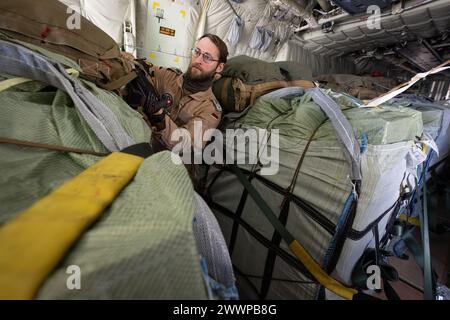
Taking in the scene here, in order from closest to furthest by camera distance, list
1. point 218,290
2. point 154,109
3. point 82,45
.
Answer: point 218,290
point 82,45
point 154,109

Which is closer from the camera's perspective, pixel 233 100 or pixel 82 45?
pixel 82 45

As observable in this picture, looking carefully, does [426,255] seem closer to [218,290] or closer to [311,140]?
[311,140]

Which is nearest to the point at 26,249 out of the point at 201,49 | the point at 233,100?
the point at 233,100

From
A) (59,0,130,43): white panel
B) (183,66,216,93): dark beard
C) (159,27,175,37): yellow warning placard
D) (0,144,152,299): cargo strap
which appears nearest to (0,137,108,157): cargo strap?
(0,144,152,299): cargo strap

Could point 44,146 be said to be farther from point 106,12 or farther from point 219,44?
point 106,12

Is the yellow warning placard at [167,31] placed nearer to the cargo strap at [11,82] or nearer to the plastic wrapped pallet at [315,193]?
the plastic wrapped pallet at [315,193]

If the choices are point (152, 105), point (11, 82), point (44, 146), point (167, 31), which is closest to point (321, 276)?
point (44, 146)

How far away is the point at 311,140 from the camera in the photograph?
107 cm

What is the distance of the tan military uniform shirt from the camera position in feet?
5.09

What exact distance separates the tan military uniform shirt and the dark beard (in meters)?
0.04

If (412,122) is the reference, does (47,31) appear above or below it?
above

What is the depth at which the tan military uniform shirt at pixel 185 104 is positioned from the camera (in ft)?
5.09

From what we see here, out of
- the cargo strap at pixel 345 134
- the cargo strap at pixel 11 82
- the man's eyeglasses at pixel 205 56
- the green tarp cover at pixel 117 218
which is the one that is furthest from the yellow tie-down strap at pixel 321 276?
the man's eyeglasses at pixel 205 56

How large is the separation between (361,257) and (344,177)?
0.46m
